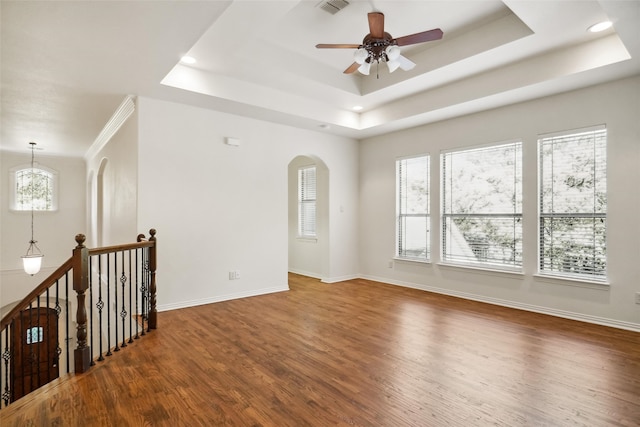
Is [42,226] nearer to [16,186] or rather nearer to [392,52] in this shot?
[16,186]

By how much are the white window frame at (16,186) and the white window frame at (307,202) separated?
652cm

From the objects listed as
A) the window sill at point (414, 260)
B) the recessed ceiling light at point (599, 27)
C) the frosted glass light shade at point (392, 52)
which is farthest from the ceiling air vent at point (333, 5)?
the window sill at point (414, 260)

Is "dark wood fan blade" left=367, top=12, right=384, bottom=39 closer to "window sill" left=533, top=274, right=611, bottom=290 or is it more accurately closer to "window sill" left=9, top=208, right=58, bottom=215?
"window sill" left=533, top=274, right=611, bottom=290

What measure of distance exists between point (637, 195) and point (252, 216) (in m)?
4.88

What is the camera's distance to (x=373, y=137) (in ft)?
22.0

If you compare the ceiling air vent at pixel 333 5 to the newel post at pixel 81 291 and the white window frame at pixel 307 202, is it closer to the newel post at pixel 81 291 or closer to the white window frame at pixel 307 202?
the newel post at pixel 81 291

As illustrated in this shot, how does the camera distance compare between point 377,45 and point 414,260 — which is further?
point 414,260

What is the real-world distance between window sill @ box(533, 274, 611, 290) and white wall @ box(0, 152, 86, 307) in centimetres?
1032

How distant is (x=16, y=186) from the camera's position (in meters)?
8.34

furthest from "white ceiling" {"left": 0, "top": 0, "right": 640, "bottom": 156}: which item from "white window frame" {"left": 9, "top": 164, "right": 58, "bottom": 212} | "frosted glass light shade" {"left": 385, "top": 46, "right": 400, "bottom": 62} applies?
"white window frame" {"left": 9, "top": 164, "right": 58, "bottom": 212}

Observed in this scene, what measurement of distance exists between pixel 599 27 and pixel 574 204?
1.97 metres

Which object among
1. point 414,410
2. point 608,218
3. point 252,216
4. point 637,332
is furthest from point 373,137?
point 414,410

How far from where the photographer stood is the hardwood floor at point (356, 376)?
7.11ft

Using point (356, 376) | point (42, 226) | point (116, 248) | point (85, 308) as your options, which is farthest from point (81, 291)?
point (42, 226)
